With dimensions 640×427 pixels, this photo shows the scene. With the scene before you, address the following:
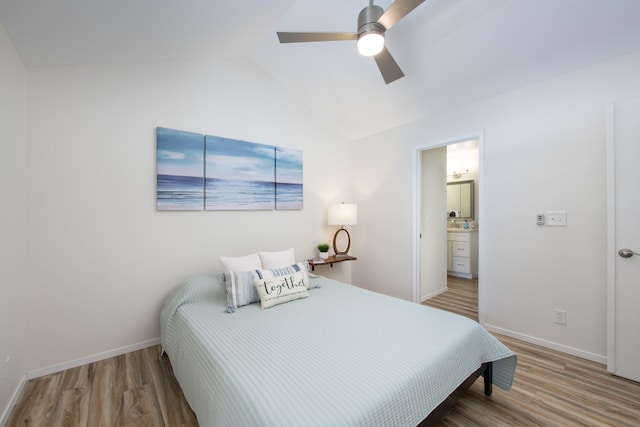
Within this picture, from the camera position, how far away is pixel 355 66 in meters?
2.78

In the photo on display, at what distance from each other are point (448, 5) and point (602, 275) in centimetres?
237

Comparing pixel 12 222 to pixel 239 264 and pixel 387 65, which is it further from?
pixel 387 65

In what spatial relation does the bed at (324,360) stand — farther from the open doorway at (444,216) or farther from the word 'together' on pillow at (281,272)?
the open doorway at (444,216)

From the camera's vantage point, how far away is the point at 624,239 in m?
1.95

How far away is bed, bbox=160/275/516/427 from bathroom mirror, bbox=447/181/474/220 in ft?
12.8

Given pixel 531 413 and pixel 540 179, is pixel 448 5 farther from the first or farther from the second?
pixel 531 413

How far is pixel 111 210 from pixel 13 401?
134 centimetres

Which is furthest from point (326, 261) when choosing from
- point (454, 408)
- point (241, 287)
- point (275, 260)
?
point (454, 408)

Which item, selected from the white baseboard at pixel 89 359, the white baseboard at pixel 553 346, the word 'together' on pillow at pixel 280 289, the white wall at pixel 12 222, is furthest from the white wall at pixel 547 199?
the white wall at pixel 12 222

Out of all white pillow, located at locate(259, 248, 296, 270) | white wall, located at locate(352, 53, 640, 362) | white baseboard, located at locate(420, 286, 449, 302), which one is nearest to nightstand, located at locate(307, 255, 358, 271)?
white pillow, located at locate(259, 248, 296, 270)

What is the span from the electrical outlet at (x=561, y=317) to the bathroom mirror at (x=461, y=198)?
3.10 metres

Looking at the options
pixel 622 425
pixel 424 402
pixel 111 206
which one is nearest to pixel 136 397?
pixel 111 206

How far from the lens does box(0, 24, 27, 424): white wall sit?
5.29ft

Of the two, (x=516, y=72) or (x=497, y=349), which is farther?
(x=516, y=72)
